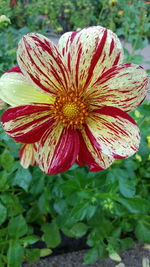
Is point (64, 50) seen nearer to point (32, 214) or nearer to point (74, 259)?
point (32, 214)

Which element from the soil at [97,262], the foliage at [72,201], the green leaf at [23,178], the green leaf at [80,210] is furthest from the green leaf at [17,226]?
the soil at [97,262]

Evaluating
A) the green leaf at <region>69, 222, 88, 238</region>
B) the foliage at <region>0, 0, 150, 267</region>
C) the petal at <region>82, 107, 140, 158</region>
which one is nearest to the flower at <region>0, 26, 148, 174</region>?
the petal at <region>82, 107, 140, 158</region>

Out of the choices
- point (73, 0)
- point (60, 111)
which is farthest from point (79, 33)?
point (73, 0)

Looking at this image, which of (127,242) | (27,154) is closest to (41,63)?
(27,154)

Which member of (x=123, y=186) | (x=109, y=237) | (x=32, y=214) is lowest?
(x=109, y=237)

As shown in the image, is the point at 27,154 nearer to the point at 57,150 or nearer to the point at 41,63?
the point at 57,150

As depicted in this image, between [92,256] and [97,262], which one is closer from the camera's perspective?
[92,256]
